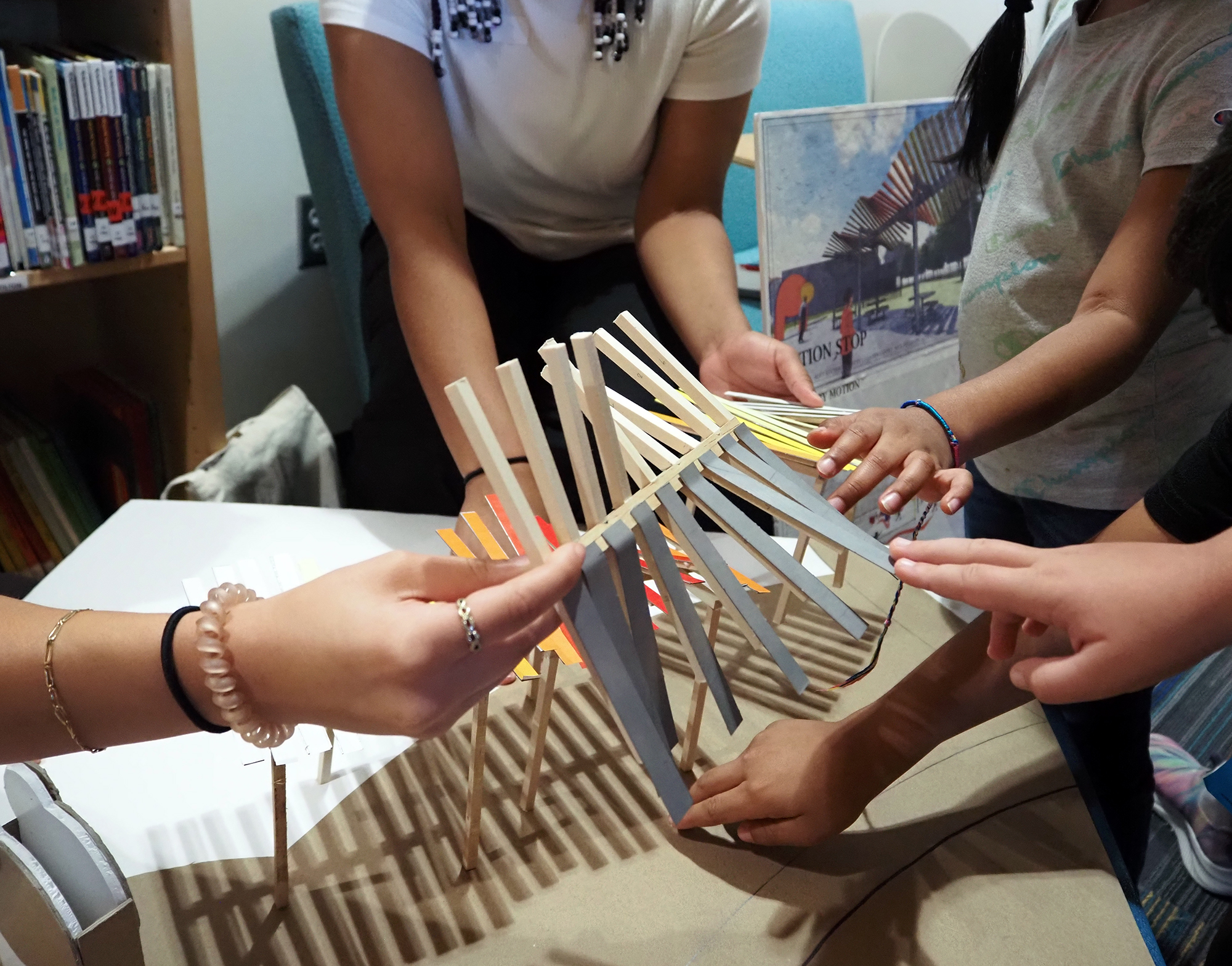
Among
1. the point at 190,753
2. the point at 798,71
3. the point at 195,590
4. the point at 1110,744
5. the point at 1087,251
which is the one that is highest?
the point at 798,71

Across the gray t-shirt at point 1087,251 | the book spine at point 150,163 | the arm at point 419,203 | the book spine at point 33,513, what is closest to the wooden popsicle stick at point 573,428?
the arm at point 419,203

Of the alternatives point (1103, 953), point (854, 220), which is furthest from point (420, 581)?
point (854, 220)

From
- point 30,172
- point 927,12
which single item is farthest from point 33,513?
point 927,12

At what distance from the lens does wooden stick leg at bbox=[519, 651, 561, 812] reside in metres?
0.73

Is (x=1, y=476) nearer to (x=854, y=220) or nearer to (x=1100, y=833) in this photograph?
(x=854, y=220)

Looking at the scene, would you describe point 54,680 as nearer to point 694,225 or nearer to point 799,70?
point 694,225

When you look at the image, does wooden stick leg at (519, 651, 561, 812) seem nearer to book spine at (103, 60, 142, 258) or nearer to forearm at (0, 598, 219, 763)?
forearm at (0, 598, 219, 763)

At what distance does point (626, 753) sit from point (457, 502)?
0.59 meters

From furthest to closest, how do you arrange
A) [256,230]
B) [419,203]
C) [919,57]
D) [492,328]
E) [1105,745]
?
1. [919,57]
2. [256,230]
3. [492,328]
4. [419,203]
5. [1105,745]

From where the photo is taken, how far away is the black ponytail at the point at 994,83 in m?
1.08

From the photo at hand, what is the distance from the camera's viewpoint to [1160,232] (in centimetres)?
87

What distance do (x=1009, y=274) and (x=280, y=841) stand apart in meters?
0.93

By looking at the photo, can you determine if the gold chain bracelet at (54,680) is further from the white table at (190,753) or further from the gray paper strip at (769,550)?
the gray paper strip at (769,550)

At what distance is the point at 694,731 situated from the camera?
832mm
